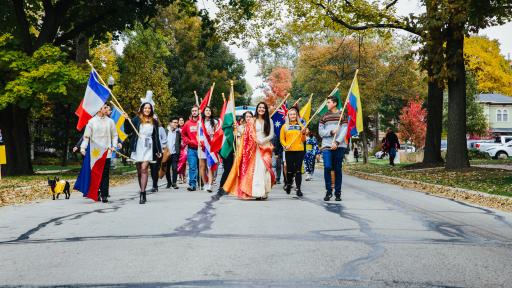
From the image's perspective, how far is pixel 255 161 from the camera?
1286cm

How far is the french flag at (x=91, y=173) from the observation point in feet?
40.6

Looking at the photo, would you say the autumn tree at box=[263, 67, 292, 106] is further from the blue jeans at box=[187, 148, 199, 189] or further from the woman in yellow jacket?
the woman in yellow jacket

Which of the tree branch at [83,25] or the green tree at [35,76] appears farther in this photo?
the tree branch at [83,25]

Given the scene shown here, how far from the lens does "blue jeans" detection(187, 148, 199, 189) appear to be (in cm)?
1580

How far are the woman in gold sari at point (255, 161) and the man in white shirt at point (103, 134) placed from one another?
2331 millimetres

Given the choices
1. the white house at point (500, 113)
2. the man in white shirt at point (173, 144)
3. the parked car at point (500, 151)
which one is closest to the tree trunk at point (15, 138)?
the man in white shirt at point (173, 144)

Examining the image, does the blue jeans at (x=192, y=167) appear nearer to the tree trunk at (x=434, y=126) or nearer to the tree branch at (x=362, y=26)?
the tree branch at (x=362, y=26)

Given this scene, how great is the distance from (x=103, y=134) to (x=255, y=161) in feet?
9.38

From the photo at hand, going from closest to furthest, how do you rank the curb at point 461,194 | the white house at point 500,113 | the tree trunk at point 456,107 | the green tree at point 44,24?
the curb at point 461,194 < the tree trunk at point 456,107 < the green tree at point 44,24 < the white house at point 500,113

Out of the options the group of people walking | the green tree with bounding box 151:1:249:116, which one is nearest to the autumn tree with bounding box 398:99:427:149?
the green tree with bounding box 151:1:249:116

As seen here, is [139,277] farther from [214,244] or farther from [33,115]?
[33,115]

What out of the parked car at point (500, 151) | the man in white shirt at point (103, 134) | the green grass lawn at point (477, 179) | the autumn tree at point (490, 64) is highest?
the autumn tree at point (490, 64)

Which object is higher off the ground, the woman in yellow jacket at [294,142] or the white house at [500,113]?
the white house at [500,113]

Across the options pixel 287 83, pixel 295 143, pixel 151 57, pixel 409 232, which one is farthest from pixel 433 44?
pixel 287 83
